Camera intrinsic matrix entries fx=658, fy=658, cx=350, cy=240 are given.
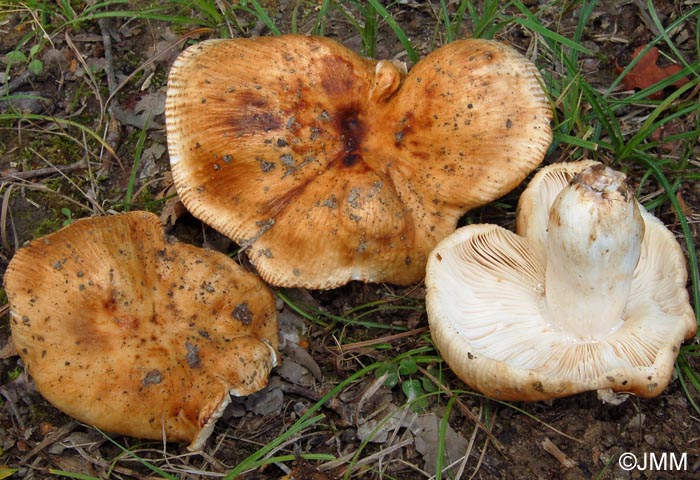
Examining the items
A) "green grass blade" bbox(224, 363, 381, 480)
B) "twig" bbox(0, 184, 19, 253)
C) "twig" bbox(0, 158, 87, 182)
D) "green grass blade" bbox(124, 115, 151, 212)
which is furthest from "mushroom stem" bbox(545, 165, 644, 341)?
"twig" bbox(0, 184, 19, 253)

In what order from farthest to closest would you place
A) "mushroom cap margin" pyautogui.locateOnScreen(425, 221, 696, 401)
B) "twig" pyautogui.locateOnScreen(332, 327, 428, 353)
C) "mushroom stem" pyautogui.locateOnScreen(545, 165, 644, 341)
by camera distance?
"twig" pyautogui.locateOnScreen(332, 327, 428, 353), "mushroom cap margin" pyautogui.locateOnScreen(425, 221, 696, 401), "mushroom stem" pyautogui.locateOnScreen(545, 165, 644, 341)

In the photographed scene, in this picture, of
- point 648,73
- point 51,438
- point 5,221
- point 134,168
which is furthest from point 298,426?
point 648,73

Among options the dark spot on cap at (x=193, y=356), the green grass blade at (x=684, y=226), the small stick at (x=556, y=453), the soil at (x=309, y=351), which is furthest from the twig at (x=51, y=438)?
the green grass blade at (x=684, y=226)

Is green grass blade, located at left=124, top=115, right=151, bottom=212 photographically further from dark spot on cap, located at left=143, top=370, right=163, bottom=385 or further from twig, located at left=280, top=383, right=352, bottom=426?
twig, located at left=280, top=383, right=352, bottom=426

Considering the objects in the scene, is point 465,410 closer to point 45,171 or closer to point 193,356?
point 193,356

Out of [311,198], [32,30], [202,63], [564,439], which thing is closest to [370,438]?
[564,439]
